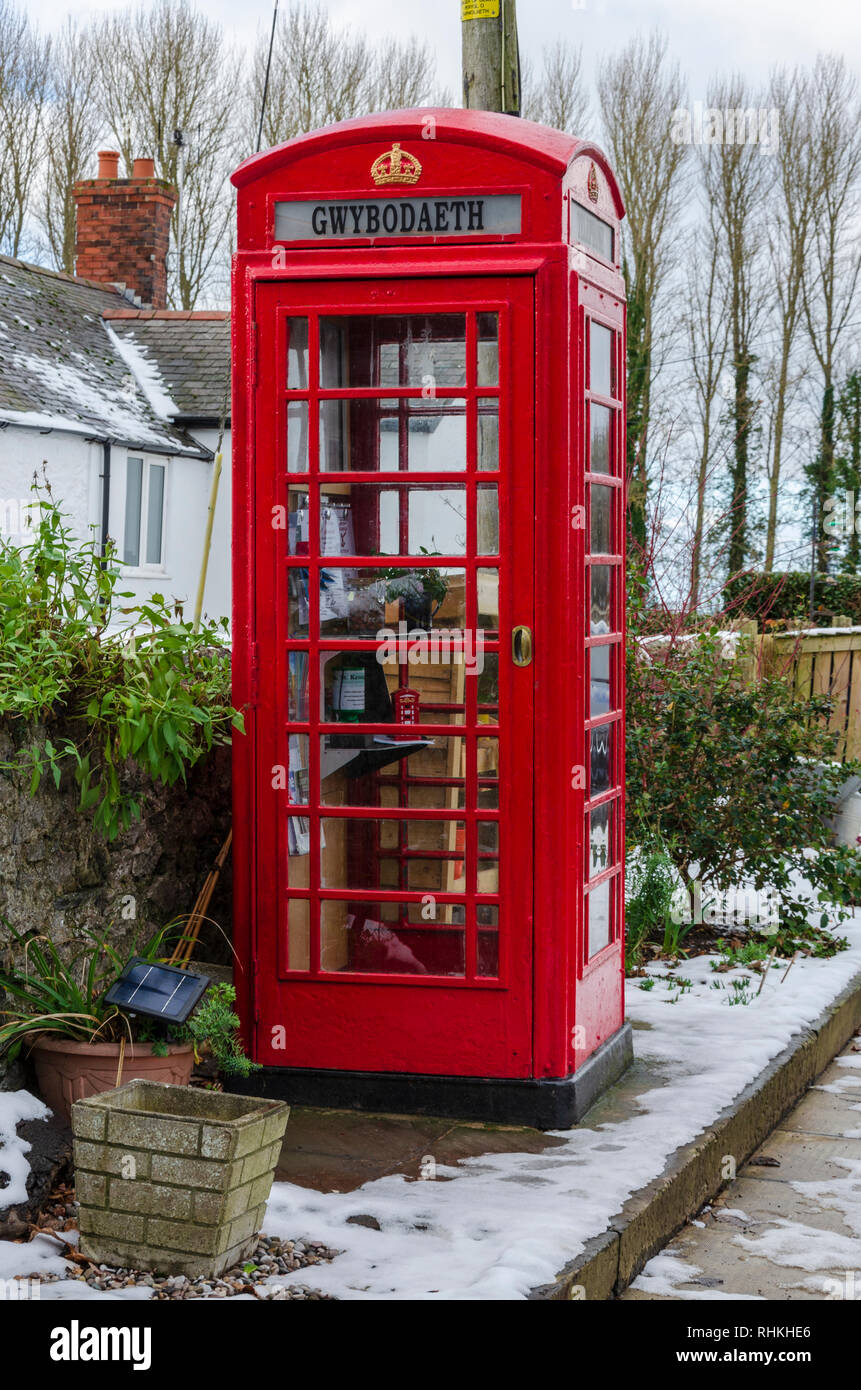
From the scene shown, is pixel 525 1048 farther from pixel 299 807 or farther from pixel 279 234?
pixel 279 234

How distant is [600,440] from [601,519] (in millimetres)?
257

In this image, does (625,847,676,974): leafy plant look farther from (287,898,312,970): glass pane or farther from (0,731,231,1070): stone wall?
(287,898,312,970): glass pane

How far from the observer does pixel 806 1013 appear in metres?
5.86

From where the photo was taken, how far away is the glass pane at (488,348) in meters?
4.33

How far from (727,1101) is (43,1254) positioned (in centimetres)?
226

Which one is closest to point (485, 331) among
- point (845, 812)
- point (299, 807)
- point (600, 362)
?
point (600, 362)

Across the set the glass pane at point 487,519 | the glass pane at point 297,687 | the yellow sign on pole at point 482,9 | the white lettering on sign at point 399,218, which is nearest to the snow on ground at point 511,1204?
the glass pane at point 297,687

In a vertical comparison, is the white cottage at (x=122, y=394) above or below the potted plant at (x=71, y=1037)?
above

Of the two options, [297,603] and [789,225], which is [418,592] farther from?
[789,225]

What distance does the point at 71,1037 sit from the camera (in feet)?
13.0

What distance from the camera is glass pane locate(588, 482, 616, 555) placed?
4.70 metres

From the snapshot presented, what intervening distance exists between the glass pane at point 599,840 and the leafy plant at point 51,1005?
153cm

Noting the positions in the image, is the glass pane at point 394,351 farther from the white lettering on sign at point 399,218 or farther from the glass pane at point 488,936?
the glass pane at point 488,936

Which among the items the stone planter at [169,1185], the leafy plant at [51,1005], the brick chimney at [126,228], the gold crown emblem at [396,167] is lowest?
the stone planter at [169,1185]
